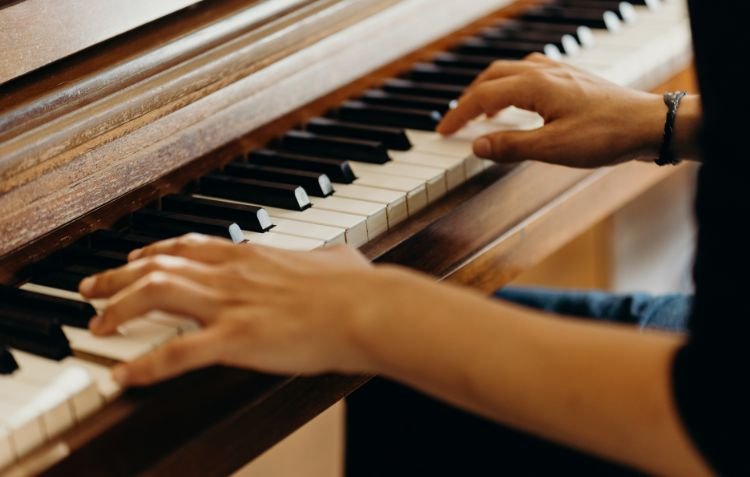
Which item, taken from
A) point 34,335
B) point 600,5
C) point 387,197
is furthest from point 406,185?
point 600,5

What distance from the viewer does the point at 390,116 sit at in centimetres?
150

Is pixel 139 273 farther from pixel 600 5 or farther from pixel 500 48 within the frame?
pixel 600 5

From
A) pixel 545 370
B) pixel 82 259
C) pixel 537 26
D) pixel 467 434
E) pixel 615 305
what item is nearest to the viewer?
pixel 545 370

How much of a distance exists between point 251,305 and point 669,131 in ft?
2.14

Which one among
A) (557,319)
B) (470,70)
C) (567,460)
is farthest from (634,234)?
(557,319)

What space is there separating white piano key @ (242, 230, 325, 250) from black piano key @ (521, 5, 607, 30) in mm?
861

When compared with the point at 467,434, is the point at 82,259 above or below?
above

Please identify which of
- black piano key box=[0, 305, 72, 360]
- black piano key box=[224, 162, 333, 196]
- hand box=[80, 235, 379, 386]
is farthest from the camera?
black piano key box=[224, 162, 333, 196]

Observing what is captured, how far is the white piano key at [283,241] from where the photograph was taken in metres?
1.14

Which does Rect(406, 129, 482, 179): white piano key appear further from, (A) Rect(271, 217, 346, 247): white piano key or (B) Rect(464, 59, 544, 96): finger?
(A) Rect(271, 217, 346, 247): white piano key

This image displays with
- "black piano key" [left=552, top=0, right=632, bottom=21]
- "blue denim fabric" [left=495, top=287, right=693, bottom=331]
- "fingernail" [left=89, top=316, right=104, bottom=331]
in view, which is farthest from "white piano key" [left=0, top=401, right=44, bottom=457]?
"black piano key" [left=552, top=0, right=632, bottom=21]

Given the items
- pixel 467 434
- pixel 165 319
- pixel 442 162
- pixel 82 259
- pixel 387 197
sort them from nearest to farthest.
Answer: pixel 165 319 → pixel 82 259 → pixel 387 197 → pixel 442 162 → pixel 467 434

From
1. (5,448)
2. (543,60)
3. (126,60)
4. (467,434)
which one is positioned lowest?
(467,434)

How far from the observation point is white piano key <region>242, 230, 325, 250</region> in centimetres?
114
